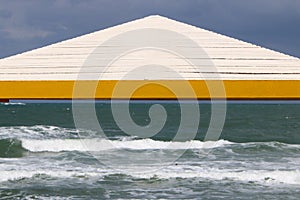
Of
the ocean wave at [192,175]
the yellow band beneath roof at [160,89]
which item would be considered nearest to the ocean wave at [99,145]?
the ocean wave at [192,175]

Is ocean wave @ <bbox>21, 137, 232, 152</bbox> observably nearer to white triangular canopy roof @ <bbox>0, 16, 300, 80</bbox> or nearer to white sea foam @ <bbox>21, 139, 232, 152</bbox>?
white sea foam @ <bbox>21, 139, 232, 152</bbox>

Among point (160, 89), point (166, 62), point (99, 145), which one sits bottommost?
point (99, 145)

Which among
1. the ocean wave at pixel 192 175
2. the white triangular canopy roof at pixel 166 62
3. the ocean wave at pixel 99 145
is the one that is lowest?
the ocean wave at pixel 192 175

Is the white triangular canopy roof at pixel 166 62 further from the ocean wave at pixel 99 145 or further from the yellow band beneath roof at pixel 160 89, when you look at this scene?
the ocean wave at pixel 99 145

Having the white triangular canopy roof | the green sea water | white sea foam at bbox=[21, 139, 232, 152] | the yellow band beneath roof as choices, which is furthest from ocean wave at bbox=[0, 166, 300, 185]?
the yellow band beneath roof

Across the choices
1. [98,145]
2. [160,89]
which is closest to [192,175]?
[98,145]

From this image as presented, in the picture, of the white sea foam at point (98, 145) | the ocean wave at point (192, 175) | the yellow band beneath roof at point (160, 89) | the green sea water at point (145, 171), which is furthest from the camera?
the white sea foam at point (98, 145)

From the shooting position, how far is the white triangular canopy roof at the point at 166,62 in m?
2.49

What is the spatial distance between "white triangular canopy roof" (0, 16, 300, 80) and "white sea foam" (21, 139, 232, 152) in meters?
18.3

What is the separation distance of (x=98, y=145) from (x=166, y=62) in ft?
69.9

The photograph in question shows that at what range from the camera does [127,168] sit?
15883 millimetres

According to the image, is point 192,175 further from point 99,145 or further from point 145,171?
point 99,145

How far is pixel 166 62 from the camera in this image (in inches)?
103

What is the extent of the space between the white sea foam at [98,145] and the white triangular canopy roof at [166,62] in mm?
18275
